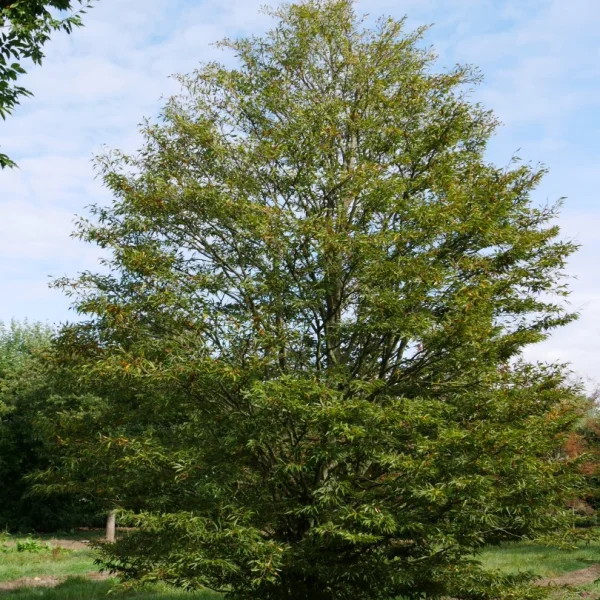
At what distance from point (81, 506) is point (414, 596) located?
2838 centimetres

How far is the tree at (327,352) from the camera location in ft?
25.5

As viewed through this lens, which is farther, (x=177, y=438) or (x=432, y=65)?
(x=432, y=65)

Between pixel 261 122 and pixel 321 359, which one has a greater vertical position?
pixel 261 122

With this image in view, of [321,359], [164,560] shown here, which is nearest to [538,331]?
[321,359]

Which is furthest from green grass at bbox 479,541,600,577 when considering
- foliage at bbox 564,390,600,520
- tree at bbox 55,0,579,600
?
tree at bbox 55,0,579,600

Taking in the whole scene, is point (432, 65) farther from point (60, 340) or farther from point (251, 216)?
point (60, 340)

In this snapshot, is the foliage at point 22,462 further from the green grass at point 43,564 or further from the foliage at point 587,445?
the foliage at point 587,445

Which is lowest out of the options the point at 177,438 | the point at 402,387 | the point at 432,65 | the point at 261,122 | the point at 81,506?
the point at 81,506

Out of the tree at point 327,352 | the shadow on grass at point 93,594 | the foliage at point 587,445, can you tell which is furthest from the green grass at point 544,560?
the tree at point 327,352

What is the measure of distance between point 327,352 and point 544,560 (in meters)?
16.3

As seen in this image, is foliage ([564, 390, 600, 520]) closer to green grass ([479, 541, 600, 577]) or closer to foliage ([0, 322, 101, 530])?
green grass ([479, 541, 600, 577])

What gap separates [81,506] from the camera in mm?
33500

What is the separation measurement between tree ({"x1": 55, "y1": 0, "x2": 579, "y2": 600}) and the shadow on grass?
552cm

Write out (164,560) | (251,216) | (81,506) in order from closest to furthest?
(164,560) < (251,216) < (81,506)
